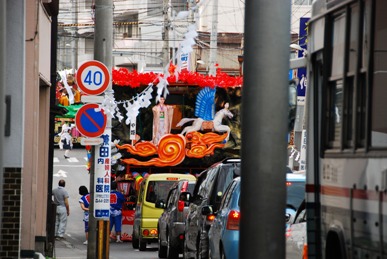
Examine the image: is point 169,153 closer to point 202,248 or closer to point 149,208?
point 149,208

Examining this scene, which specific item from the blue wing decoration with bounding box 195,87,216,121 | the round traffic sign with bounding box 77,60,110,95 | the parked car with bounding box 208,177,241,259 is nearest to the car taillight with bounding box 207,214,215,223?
the parked car with bounding box 208,177,241,259

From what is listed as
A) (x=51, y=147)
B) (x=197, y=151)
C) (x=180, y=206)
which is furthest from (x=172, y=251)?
(x=197, y=151)

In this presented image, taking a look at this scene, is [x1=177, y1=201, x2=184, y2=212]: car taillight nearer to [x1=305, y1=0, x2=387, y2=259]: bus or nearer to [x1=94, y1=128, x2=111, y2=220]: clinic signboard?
[x1=94, y1=128, x2=111, y2=220]: clinic signboard

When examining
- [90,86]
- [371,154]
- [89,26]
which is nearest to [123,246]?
[90,86]

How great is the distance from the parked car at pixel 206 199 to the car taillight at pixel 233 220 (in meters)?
1.91

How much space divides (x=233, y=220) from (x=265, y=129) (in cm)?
742

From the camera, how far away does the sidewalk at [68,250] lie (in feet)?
84.8

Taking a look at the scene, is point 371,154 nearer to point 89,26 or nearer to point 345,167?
point 345,167

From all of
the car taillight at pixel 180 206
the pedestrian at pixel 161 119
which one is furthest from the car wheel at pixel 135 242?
the car taillight at pixel 180 206

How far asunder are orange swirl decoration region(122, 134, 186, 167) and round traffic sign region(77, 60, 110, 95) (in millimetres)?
14303

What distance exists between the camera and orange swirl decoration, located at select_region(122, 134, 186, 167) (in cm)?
3388

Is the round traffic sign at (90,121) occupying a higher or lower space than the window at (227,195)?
higher

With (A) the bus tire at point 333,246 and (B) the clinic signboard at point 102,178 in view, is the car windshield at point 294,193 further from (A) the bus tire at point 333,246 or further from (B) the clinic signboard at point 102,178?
(A) the bus tire at point 333,246

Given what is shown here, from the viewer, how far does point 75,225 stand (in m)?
39.2
